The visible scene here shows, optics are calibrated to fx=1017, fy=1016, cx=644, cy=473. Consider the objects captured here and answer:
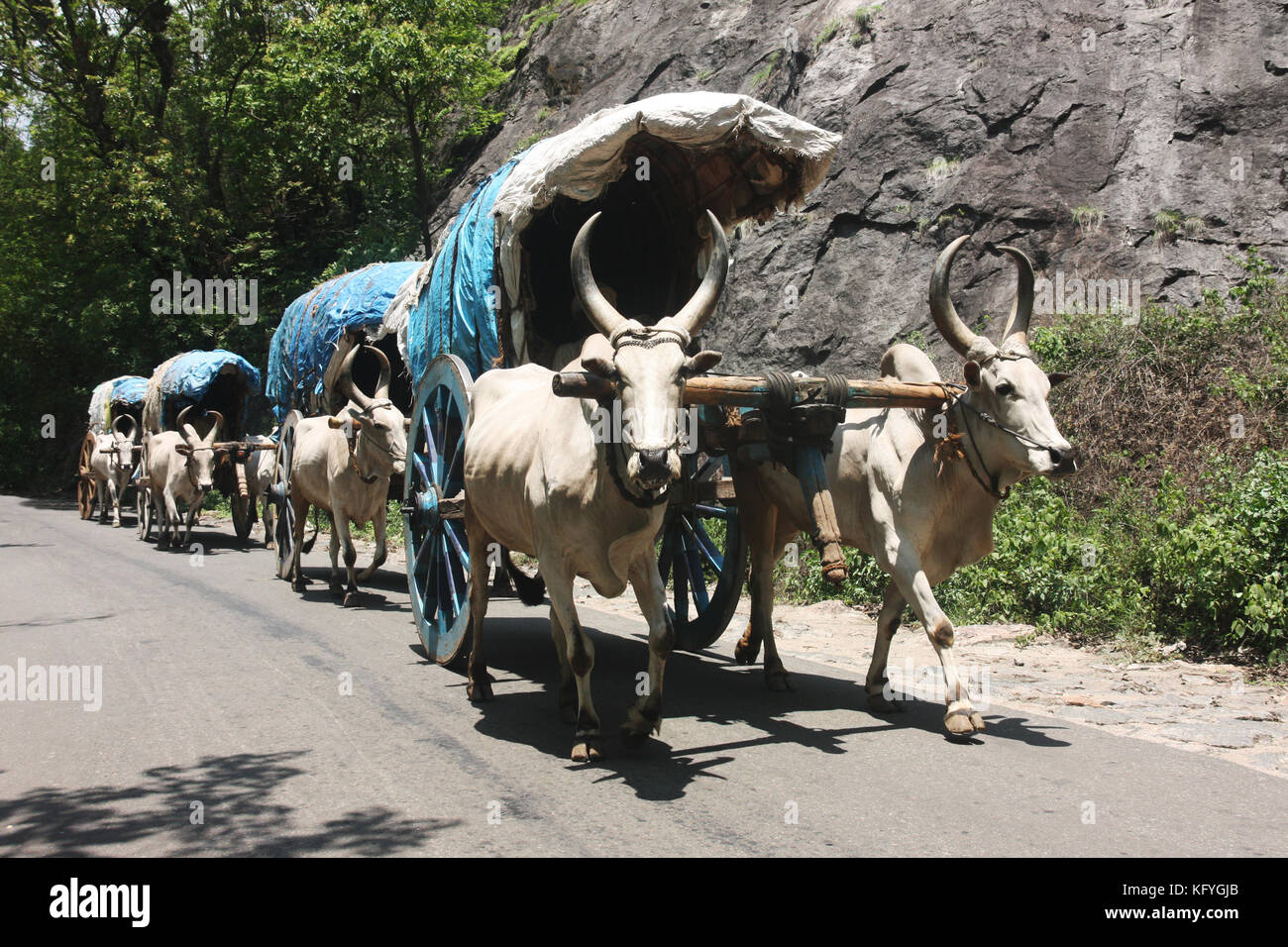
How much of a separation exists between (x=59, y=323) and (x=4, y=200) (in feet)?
15.3

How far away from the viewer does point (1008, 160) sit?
1513 cm

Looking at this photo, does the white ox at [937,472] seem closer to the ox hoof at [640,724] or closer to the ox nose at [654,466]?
the ox hoof at [640,724]

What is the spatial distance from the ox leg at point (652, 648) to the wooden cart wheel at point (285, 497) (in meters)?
7.73

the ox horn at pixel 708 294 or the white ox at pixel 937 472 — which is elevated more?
the ox horn at pixel 708 294

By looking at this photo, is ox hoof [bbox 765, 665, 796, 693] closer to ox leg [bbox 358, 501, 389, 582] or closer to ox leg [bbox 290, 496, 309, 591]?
ox leg [bbox 358, 501, 389, 582]

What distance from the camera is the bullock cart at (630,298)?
20.0 ft

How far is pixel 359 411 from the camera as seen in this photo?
10.3m

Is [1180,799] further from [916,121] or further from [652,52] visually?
[652,52]

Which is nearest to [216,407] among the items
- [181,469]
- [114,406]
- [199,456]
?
[181,469]

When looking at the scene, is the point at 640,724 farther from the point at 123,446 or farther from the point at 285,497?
the point at 123,446

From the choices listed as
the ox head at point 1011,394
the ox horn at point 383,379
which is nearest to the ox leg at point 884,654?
the ox head at point 1011,394

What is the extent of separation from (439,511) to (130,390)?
18119 millimetres

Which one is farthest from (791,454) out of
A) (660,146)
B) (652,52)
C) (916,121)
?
(652,52)

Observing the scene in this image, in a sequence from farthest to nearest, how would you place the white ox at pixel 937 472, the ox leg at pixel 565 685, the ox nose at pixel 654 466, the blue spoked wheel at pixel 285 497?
the blue spoked wheel at pixel 285 497
the ox leg at pixel 565 685
the white ox at pixel 937 472
the ox nose at pixel 654 466
